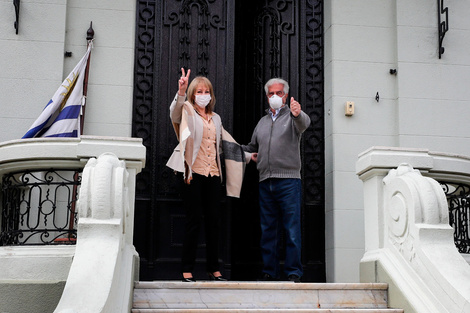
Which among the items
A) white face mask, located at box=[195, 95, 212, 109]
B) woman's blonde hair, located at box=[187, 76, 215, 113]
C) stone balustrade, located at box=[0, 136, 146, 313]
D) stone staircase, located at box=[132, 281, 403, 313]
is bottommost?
stone staircase, located at box=[132, 281, 403, 313]

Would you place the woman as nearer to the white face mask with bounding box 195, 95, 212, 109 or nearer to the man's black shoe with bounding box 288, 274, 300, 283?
the white face mask with bounding box 195, 95, 212, 109

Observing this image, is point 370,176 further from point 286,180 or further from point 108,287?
point 108,287

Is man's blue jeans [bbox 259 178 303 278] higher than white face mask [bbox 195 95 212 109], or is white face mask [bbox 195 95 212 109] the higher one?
white face mask [bbox 195 95 212 109]

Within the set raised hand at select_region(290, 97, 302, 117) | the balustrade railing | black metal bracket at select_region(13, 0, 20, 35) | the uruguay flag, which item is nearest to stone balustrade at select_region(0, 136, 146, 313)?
the balustrade railing

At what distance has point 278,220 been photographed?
792 cm

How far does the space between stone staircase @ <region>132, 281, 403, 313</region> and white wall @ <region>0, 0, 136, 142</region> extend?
2871mm

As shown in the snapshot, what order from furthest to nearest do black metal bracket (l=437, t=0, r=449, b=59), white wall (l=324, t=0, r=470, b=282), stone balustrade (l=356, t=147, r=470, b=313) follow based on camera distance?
black metal bracket (l=437, t=0, r=449, b=59), white wall (l=324, t=0, r=470, b=282), stone balustrade (l=356, t=147, r=470, b=313)

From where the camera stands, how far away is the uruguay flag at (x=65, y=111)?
8.19m

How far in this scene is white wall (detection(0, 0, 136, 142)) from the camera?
8.73 metres

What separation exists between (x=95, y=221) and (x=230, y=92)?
3.72 meters

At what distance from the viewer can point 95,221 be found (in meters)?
5.97

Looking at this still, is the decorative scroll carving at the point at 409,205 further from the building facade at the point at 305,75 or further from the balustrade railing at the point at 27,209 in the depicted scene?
the balustrade railing at the point at 27,209

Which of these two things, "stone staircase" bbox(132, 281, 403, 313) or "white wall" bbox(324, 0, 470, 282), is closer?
"stone staircase" bbox(132, 281, 403, 313)

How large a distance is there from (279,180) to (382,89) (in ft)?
8.17
